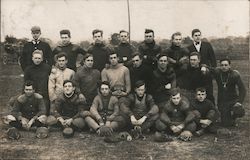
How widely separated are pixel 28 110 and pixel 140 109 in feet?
5.10

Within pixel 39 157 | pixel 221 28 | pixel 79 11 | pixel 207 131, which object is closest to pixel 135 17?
pixel 79 11

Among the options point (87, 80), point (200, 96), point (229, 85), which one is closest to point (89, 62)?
point (87, 80)

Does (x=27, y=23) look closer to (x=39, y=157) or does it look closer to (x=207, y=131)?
(x=39, y=157)

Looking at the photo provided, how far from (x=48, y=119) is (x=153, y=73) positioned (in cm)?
164

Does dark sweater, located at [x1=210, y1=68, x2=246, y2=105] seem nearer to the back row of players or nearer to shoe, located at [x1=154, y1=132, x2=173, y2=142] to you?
the back row of players

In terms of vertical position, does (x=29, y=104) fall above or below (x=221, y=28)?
below

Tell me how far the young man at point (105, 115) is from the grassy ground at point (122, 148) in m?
0.15

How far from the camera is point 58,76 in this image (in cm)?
522

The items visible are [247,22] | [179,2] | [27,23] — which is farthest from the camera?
[27,23]

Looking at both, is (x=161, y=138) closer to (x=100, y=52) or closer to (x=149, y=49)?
(x=149, y=49)

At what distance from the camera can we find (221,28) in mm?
7258

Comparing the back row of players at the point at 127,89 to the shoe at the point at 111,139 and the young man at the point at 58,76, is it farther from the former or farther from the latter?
the shoe at the point at 111,139

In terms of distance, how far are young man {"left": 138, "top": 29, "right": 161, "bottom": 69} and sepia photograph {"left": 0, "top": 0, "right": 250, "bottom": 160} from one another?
0.02 metres

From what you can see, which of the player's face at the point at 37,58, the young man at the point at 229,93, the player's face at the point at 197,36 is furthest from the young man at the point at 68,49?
the young man at the point at 229,93
